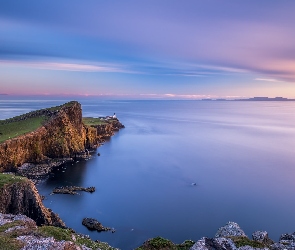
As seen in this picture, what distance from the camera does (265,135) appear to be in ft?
478

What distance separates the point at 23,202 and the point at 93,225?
10.7 m

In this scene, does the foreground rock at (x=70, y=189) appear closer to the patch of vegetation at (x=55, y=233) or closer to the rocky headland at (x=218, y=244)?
the patch of vegetation at (x=55, y=233)

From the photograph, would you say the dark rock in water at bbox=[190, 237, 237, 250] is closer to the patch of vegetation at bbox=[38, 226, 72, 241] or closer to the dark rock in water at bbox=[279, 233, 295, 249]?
the dark rock in water at bbox=[279, 233, 295, 249]

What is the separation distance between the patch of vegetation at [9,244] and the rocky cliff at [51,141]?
1715 inches

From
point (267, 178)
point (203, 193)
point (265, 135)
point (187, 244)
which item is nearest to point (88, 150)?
point (203, 193)

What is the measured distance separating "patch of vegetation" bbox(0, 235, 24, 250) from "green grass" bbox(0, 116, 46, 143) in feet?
161

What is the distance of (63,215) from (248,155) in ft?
227

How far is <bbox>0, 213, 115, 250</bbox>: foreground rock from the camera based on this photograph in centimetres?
2217

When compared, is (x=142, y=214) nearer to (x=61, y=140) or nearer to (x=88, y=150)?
(x=61, y=140)

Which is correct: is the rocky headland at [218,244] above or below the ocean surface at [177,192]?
above

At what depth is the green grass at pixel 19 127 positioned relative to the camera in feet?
240

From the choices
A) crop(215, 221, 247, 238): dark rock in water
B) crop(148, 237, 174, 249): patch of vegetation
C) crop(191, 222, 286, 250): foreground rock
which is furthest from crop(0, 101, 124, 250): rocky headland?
crop(215, 221, 247, 238): dark rock in water

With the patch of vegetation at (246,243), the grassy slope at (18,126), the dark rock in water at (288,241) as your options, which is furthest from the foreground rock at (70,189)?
the dark rock in water at (288,241)

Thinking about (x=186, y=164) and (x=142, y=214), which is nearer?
(x=142, y=214)
